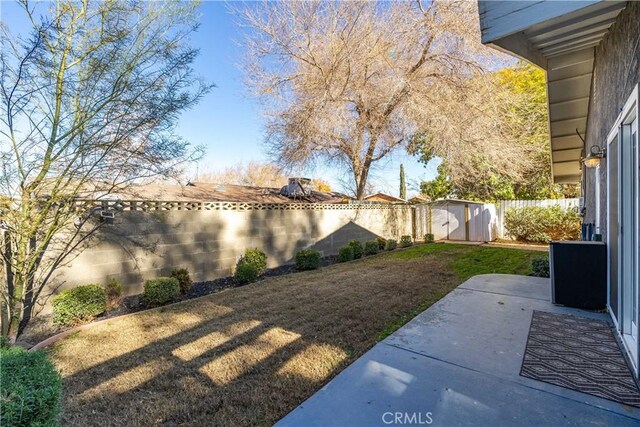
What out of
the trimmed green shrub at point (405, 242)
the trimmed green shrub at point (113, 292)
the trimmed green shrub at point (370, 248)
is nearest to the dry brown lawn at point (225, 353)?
the trimmed green shrub at point (113, 292)

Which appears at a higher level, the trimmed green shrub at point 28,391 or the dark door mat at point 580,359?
the trimmed green shrub at point 28,391

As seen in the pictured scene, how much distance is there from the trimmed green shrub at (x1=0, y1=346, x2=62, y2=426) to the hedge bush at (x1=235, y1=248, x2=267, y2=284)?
4612 millimetres

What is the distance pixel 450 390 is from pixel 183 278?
191 inches

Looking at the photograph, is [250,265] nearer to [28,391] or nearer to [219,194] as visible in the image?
[28,391]

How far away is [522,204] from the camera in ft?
41.8

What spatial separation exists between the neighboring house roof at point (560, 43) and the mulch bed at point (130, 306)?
5.71 meters

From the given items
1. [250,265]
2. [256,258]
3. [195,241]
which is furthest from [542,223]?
[195,241]

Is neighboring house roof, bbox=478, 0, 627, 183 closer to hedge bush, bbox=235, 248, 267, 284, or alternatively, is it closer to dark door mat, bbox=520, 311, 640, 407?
dark door mat, bbox=520, 311, 640, 407

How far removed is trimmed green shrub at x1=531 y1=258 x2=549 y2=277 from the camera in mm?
5793

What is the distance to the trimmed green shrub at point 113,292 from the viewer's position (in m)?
4.75

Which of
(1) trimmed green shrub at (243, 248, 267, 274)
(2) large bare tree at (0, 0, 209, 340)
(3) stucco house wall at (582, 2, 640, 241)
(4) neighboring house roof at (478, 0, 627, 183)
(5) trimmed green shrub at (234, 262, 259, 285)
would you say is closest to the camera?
(4) neighboring house roof at (478, 0, 627, 183)

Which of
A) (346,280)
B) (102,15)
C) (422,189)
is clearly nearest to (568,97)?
(346,280)

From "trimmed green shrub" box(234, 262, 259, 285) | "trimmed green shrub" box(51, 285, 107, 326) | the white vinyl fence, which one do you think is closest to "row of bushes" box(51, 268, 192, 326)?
"trimmed green shrub" box(51, 285, 107, 326)

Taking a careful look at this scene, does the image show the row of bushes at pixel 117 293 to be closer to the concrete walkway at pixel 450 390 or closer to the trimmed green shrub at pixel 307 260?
the trimmed green shrub at pixel 307 260
